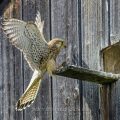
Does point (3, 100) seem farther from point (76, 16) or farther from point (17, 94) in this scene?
point (76, 16)

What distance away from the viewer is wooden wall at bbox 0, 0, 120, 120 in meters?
3.29

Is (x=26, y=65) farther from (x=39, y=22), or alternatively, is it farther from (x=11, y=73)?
(x=39, y=22)

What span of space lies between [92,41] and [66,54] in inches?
7.2

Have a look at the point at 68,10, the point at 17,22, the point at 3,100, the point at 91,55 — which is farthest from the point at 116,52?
the point at 3,100

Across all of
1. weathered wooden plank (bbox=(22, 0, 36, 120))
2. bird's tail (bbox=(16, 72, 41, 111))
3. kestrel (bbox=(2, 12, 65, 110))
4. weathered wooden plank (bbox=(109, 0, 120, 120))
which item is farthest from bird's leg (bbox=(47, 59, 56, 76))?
weathered wooden plank (bbox=(22, 0, 36, 120))

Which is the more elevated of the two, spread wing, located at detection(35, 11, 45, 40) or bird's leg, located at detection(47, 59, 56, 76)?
spread wing, located at detection(35, 11, 45, 40)

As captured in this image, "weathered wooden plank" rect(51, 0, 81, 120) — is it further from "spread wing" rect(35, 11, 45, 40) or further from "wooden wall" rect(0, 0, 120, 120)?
"spread wing" rect(35, 11, 45, 40)

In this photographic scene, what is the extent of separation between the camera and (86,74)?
9.83ft

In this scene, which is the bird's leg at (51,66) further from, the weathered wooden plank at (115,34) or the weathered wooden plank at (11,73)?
the weathered wooden plank at (11,73)

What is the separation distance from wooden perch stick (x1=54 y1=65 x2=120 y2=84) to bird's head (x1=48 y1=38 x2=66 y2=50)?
163 millimetres

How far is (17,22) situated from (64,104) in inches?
23.0

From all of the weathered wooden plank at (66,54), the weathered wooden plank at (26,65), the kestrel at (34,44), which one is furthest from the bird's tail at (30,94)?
the weathered wooden plank at (26,65)

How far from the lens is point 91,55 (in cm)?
332

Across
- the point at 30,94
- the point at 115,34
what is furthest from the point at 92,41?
the point at 30,94
